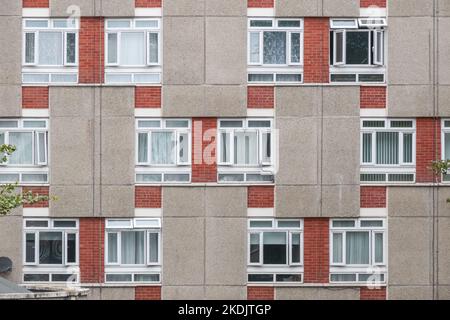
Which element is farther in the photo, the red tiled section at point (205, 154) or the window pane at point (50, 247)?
the window pane at point (50, 247)

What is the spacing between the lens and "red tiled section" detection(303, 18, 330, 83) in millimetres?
25906

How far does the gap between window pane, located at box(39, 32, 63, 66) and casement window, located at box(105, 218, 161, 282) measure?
3778mm

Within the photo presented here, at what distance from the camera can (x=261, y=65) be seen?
1020 inches

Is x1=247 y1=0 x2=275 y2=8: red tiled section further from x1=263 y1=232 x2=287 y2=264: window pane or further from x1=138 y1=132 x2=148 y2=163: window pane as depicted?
x1=263 y1=232 x2=287 y2=264: window pane

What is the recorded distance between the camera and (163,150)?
85.3 feet

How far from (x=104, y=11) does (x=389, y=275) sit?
336 inches

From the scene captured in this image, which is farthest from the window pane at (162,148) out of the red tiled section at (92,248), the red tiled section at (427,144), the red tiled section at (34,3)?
the red tiled section at (427,144)

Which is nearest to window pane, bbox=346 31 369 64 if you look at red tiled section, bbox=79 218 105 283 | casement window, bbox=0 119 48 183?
red tiled section, bbox=79 218 105 283

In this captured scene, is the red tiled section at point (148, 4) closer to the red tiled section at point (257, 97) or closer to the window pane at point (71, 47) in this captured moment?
the window pane at point (71, 47)

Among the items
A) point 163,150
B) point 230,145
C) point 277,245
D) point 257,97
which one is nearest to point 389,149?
point 257,97

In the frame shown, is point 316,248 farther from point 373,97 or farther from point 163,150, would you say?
point 163,150

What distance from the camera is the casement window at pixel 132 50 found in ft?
85.0

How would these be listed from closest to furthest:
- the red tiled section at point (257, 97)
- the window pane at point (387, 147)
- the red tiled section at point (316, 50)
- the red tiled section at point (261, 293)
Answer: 1. the red tiled section at point (261, 293)
2. the red tiled section at point (257, 97)
3. the red tiled section at point (316, 50)
4. the window pane at point (387, 147)

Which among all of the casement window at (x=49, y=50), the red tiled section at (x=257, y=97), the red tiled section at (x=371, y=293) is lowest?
the red tiled section at (x=371, y=293)
